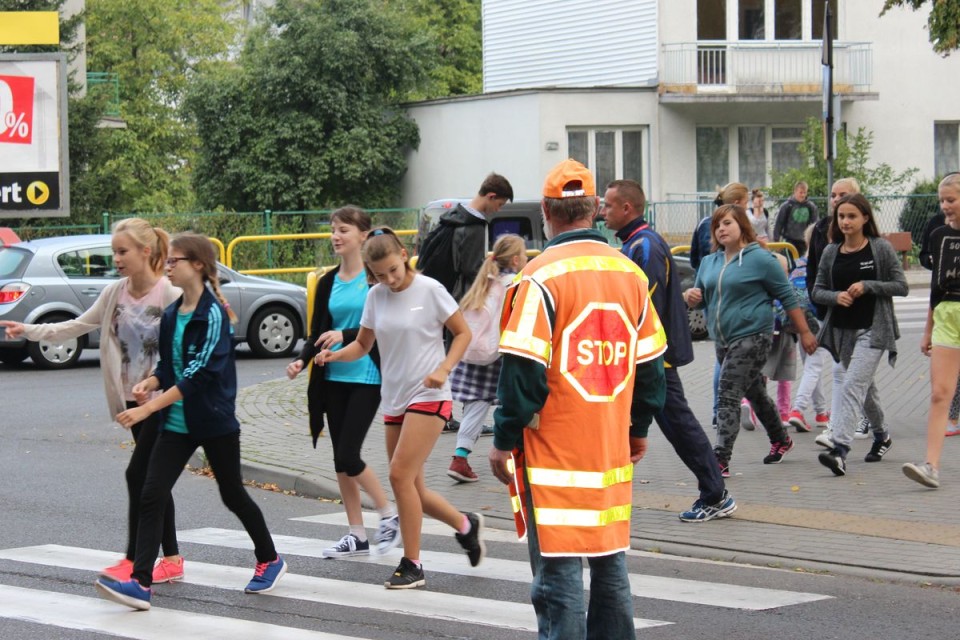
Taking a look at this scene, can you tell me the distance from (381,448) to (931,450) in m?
4.20

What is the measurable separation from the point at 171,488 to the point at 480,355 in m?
3.32

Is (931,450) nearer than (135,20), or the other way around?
(931,450)

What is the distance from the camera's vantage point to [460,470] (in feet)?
31.3

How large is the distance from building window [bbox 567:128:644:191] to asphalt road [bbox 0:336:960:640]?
25.3m

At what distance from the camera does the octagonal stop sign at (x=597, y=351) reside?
457 centimetres

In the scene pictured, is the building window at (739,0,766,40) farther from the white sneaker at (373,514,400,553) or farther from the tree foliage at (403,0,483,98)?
the white sneaker at (373,514,400,553)

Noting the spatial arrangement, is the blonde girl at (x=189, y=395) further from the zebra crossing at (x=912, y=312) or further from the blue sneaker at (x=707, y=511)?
the zebra crossing at (x=912, y=312)

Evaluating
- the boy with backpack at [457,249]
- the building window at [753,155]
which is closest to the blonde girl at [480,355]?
the boy with backpack at [457,249]

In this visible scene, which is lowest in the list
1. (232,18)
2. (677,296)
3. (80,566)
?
(80,566)

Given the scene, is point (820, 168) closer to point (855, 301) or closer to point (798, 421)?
point (798, 421)

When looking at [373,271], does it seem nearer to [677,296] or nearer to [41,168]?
[677,296]

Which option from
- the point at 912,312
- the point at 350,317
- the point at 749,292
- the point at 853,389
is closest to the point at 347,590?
the point at 350,317

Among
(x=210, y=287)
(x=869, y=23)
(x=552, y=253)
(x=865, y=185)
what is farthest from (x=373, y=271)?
(x=869, y=23)

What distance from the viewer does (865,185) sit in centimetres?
3241
